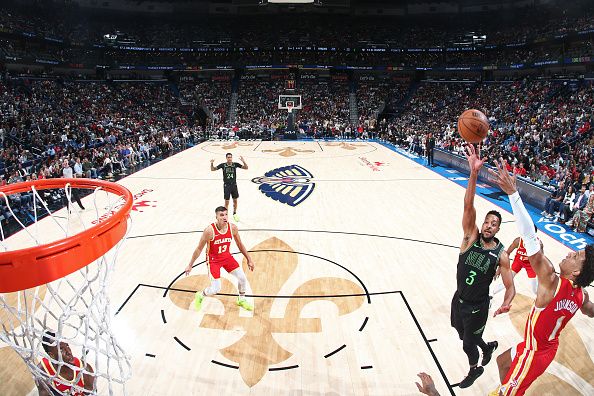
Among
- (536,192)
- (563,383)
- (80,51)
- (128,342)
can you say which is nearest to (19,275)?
(128,342)

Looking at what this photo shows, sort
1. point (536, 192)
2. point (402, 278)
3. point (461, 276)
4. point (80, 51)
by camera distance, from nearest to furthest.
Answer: point (461, 276) → point (402, 278) → point (536, 192) → point (80, 51)

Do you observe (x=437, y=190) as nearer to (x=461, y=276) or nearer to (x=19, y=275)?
(x=461, y=276)

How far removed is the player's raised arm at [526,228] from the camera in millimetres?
3047

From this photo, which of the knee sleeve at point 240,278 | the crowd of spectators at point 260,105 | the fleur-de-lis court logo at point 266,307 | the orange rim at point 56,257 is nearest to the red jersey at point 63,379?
the orange rim at point 56,257

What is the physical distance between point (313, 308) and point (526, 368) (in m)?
3.37

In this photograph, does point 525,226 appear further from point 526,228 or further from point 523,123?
point 523,123

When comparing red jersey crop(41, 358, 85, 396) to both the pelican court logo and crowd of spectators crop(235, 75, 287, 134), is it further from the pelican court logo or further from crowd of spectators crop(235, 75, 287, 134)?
crowd of spectators crop(235, 75, 287, 134)

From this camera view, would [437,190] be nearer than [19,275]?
No

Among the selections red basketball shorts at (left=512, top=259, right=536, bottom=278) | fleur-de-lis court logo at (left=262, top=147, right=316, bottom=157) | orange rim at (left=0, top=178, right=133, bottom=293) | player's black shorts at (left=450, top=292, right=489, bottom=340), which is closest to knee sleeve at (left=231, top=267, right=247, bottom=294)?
orange rim at (left=0, top=178, right=133, bottom=293)

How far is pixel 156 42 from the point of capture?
41.2m

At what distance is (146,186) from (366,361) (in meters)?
11.9

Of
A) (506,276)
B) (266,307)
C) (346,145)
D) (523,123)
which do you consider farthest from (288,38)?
(506,276)

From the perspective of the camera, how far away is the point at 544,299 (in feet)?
11.4

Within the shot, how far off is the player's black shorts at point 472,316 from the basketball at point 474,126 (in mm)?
2246
